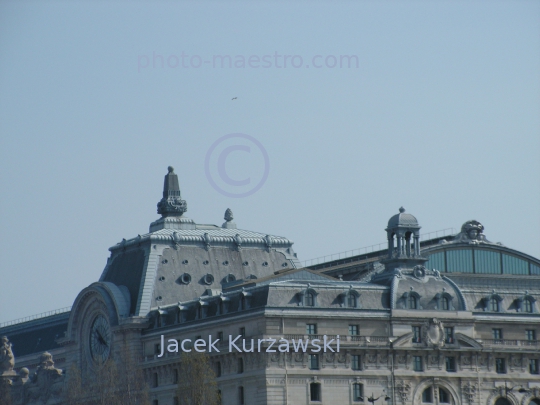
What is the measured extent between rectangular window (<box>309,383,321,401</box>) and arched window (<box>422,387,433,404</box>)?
36.3 ft

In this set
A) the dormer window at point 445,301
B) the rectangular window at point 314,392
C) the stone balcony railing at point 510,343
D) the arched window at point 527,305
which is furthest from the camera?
the arched window at point 527,305

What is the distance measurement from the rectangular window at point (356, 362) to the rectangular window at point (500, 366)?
50.4 ft

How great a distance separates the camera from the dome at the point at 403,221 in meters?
189

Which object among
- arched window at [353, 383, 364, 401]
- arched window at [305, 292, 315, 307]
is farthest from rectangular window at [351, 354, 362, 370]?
arched window at [305, 292, 315, 307]

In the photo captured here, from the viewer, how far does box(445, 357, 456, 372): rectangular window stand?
183 metres

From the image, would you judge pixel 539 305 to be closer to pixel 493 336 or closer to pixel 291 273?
pixel 493 336

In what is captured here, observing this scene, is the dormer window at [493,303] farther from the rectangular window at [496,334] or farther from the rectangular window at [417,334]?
the rectangular window at [417,334]

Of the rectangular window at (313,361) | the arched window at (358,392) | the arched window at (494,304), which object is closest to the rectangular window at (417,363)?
the arched window at (358,392)

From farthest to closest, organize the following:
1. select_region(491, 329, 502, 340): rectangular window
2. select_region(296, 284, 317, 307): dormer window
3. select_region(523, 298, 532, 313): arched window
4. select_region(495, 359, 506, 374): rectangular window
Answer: select_region(523, 298, 532, 313): arched window, select_region(491, 329, 502, 340): rectangular window, select_region(495, 359, 506, 374): rectangular window, select_region(296, 284, 317, 307): dormer window

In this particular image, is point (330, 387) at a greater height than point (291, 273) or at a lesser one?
lesser

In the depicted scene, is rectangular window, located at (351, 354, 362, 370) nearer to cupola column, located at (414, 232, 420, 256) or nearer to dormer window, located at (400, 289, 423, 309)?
dormer window, located at (400, 289, 423, 309)

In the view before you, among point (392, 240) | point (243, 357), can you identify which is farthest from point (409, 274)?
point (243, 357)

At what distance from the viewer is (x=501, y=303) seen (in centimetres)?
19038

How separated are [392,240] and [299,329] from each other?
17492 mm
